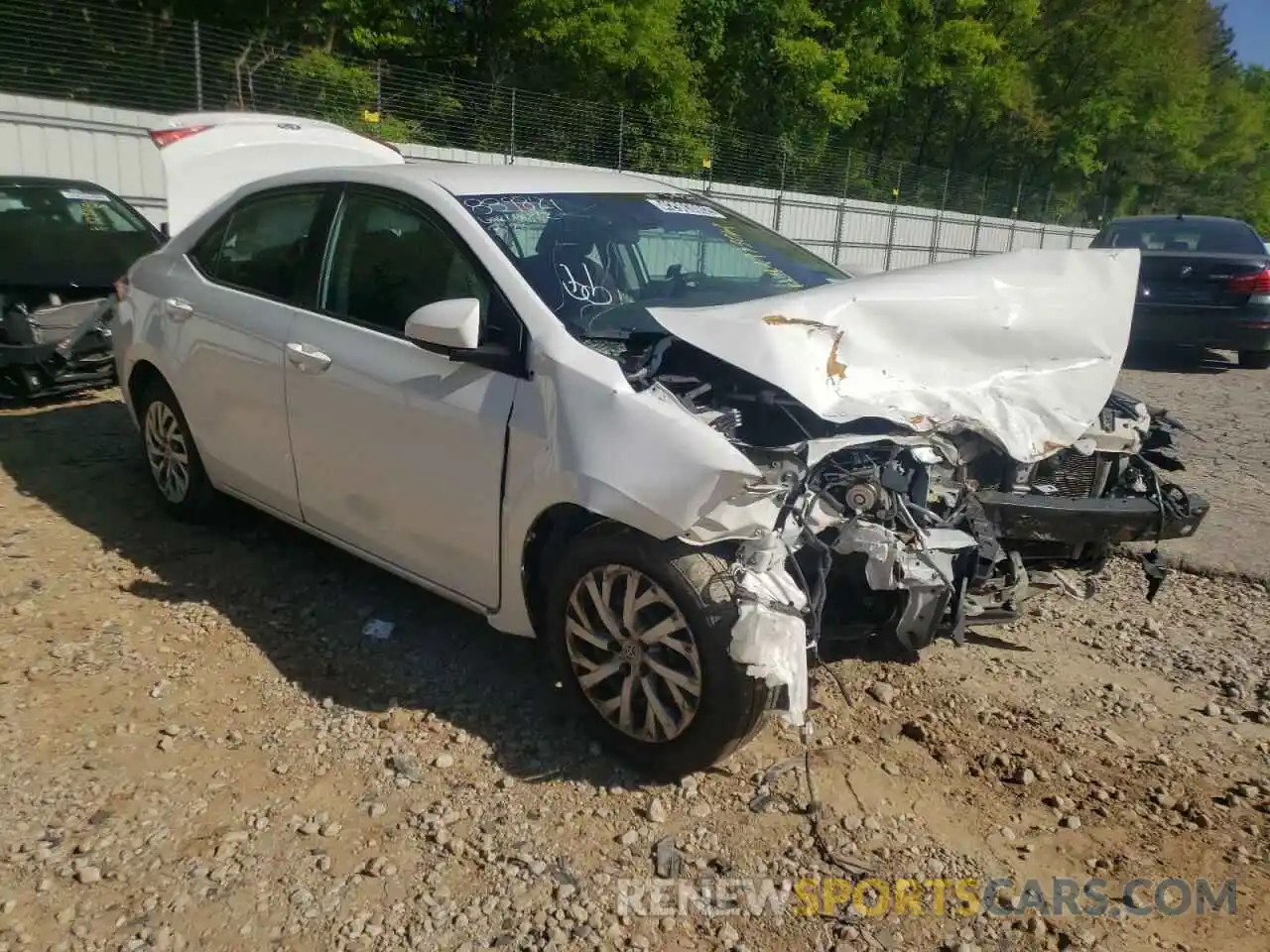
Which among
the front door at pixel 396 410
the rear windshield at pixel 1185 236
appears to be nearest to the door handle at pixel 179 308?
the front door at pixel 396 410

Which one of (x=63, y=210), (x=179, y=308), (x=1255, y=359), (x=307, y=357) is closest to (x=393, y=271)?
(x=307, y=357)

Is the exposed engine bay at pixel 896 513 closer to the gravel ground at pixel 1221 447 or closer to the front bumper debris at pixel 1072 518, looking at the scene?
the front bumper debris at pixel 1072 518

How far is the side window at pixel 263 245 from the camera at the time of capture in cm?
396

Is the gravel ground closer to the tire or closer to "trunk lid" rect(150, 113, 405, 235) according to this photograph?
the tire

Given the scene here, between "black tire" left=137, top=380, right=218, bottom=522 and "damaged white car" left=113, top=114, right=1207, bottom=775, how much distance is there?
1.85ft

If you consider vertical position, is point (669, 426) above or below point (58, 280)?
above

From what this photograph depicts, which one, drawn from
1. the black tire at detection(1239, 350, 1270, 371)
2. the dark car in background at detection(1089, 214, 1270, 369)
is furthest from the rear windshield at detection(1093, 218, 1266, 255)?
the black tire at detection(1239, 350, 1270, 371)

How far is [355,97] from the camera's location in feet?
46.3

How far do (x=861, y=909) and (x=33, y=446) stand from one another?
18.5ft

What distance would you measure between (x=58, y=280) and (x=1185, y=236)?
35.0ft

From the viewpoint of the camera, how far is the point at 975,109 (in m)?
37.1

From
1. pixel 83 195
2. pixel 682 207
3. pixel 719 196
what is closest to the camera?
pixel 682 207

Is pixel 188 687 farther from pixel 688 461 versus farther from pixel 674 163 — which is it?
pixel 674 163

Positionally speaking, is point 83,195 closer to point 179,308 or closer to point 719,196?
point 179,308
